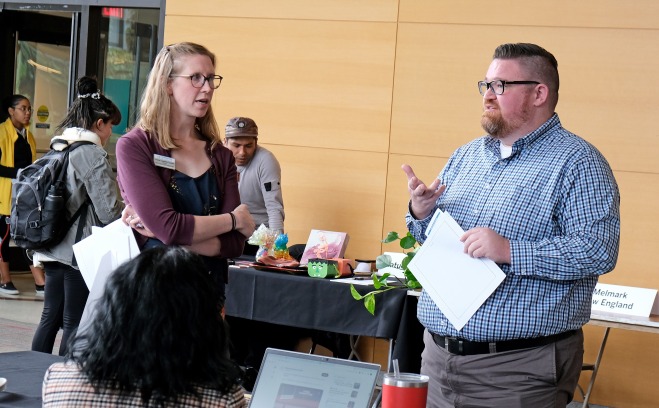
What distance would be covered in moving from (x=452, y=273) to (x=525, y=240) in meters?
0.22

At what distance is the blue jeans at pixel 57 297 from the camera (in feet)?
15.2

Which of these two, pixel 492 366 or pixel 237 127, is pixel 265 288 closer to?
pixel 237 127

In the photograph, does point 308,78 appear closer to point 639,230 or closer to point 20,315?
point 639,230

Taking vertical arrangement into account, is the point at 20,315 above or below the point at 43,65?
A: below

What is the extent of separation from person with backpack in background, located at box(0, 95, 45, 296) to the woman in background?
642 centimetres

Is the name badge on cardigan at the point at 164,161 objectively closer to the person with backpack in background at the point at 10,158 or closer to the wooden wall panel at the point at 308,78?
the wooden wall panel at the point at 308,78

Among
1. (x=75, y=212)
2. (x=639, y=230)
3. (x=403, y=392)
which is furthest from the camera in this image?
(x=639, y=230)

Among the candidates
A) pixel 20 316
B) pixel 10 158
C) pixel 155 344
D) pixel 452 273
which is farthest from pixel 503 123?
pixel 10 158

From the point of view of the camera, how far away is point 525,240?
2.59 m

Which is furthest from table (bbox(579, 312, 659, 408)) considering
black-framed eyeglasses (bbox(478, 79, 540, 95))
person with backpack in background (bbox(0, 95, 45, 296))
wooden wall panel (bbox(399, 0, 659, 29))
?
person with backpack in background (bbox(0, 95, 45, 296))

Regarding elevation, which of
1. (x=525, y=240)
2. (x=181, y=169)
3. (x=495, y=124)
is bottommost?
(x=525, y=240)

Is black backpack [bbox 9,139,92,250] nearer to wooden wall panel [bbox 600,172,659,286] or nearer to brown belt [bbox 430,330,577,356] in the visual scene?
brown belt [bbox 430,330,577,356]

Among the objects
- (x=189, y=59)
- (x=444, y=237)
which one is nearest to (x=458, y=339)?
(x=444, y=237)

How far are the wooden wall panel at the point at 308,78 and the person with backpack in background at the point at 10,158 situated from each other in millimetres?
2646
